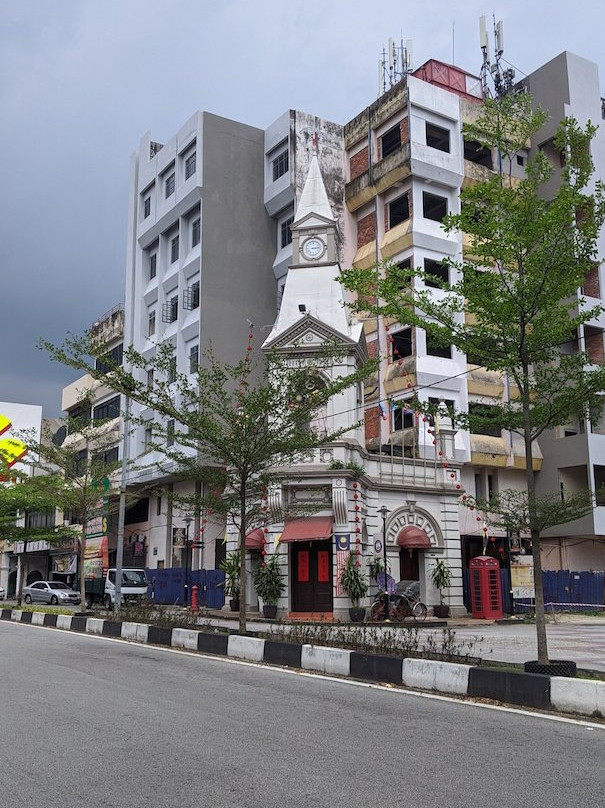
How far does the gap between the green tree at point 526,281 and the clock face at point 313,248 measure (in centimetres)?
1958

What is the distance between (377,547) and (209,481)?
13.3 metres

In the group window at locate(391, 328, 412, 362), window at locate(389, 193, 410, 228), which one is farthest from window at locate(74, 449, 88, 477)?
window at locate(389, 193, 410, 228)

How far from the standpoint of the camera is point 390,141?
41.0m

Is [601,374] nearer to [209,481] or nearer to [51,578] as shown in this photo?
[209,481]

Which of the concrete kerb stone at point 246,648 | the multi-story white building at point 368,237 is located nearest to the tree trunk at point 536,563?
the concrete kerb stone at point 246,648

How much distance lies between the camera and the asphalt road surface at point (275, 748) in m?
5.66

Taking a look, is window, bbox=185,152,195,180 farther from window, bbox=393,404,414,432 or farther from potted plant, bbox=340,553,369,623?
potted plant, bbox=340,553,369,623

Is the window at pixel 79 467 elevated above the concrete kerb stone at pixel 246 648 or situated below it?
above

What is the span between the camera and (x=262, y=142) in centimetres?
4406

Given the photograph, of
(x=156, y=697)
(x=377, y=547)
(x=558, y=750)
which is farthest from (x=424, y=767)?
(x=377, y=547)

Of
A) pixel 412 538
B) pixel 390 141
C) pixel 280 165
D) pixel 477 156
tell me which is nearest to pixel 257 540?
pixel 412 538

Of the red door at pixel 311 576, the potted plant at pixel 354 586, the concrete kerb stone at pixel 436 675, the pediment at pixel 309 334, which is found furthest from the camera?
the pediment at pixel 309 334

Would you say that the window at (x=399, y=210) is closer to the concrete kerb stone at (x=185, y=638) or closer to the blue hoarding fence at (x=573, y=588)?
the blue hoarding fence at (x=573, y=588)

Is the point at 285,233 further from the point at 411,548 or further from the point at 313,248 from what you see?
the point at 411,548
